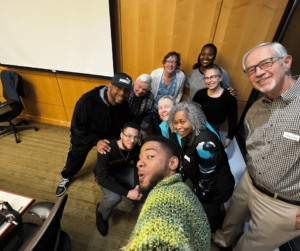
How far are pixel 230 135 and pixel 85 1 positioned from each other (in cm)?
261

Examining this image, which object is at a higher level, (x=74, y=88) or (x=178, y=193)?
(x=178, y=193)

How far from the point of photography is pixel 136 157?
6.28 ft

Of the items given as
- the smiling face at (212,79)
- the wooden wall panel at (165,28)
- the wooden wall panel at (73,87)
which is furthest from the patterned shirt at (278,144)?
the wooden wall panel at (73,87)

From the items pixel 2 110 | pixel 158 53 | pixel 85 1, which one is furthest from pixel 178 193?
pixel 2 110

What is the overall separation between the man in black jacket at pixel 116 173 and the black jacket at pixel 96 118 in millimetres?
253

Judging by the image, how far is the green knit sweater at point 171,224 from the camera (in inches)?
18.3

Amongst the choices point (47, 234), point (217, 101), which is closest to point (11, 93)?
point (47, 234)

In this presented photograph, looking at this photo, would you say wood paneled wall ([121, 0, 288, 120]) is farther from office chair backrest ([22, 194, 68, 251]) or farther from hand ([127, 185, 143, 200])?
office chair backrest ([22, 194, 68, 251])

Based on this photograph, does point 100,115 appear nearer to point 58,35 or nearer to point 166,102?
point 166,102

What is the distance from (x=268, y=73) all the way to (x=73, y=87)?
116 inches

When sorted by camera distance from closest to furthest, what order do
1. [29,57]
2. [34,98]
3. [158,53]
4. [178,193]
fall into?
[178,193]
[158,53]
[29,57]
[34,98]

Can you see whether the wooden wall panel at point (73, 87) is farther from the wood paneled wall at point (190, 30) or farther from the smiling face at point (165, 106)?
the smiling face at point (165, 106)

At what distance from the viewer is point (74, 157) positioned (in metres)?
2.09

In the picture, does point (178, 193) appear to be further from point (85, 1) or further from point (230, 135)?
point (85, 1)
